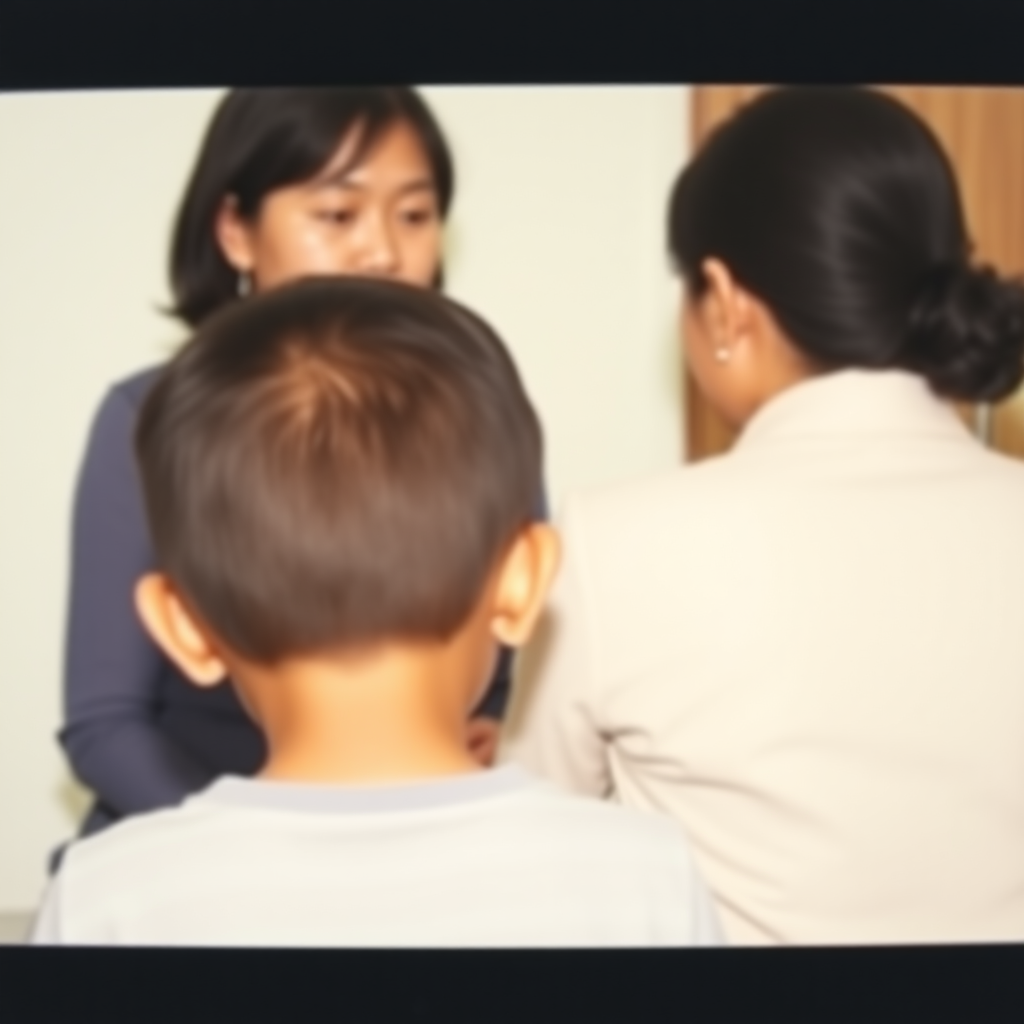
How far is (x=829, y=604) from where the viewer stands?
0.98 m

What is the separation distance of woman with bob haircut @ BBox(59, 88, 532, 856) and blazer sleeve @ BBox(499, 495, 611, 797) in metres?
0.07

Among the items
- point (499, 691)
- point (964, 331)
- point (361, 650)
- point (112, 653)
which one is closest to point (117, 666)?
point (112, 653)

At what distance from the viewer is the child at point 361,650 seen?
792mm

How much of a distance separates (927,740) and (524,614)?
0.92ft

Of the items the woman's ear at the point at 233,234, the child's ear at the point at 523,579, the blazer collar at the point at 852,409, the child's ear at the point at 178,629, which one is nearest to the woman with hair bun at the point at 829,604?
the blazer collar at the point at 852,409

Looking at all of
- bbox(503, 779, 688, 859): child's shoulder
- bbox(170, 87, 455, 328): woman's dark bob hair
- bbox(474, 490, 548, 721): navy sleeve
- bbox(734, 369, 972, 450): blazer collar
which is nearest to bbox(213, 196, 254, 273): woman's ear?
bbox(170, 87, 455, 328): woman's dark bob hair

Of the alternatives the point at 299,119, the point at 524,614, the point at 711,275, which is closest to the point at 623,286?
the point at 711,275

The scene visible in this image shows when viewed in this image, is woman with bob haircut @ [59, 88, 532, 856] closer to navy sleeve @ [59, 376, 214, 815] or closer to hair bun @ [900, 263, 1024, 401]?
navy sleeve @ [59, 376, 214, 815]

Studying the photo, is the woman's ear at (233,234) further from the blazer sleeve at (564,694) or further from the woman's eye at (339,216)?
the blazer sleeve at (564,694)

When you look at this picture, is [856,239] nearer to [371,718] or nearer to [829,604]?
[829,604]

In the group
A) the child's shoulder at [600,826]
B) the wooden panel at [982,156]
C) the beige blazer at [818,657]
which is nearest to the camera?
the child's shoulder at [600,826]

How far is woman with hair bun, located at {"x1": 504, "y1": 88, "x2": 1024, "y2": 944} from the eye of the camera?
38.3 inches

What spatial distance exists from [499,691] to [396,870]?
33 centimetres

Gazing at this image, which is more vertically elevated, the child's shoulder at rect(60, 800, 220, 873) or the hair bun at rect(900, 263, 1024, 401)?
the hair bun at rect(900, 263, 1024, 401)
